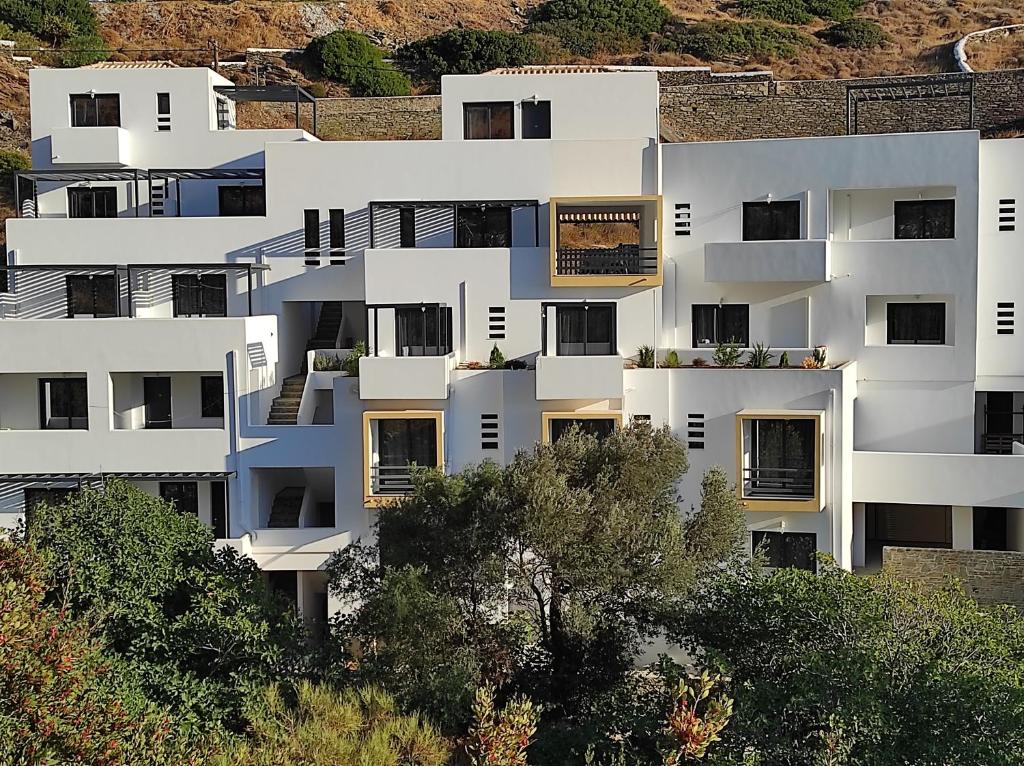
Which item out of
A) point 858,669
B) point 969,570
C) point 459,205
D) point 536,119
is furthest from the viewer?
point 536,119

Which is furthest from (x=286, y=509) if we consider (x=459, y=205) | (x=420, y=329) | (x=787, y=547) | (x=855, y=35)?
(x=855, y=35)

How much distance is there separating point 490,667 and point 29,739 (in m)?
8.67

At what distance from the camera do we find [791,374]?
2412 cm

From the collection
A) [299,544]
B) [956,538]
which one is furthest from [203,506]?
[956,538]

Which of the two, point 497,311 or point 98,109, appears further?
point 98,109

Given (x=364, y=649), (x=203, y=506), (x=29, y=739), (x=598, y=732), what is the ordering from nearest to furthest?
1. (x=29, y=739)
2. (x=598, y=732)
3. (x=364, y=649)
4. (x=203, y=506)

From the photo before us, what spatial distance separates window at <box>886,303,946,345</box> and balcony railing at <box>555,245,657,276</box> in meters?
6.01

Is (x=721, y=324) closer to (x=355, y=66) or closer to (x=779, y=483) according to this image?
(x=779, y=483)

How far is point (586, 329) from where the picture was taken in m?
26.5

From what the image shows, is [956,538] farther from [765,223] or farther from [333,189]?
[333,189]

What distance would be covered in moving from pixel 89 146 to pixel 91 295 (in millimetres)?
4031

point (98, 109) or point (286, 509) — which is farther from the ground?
point (98, 109)

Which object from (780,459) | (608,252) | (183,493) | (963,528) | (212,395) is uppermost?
(608,252)

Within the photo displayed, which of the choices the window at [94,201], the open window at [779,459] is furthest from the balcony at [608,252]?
the window at [94,201]
